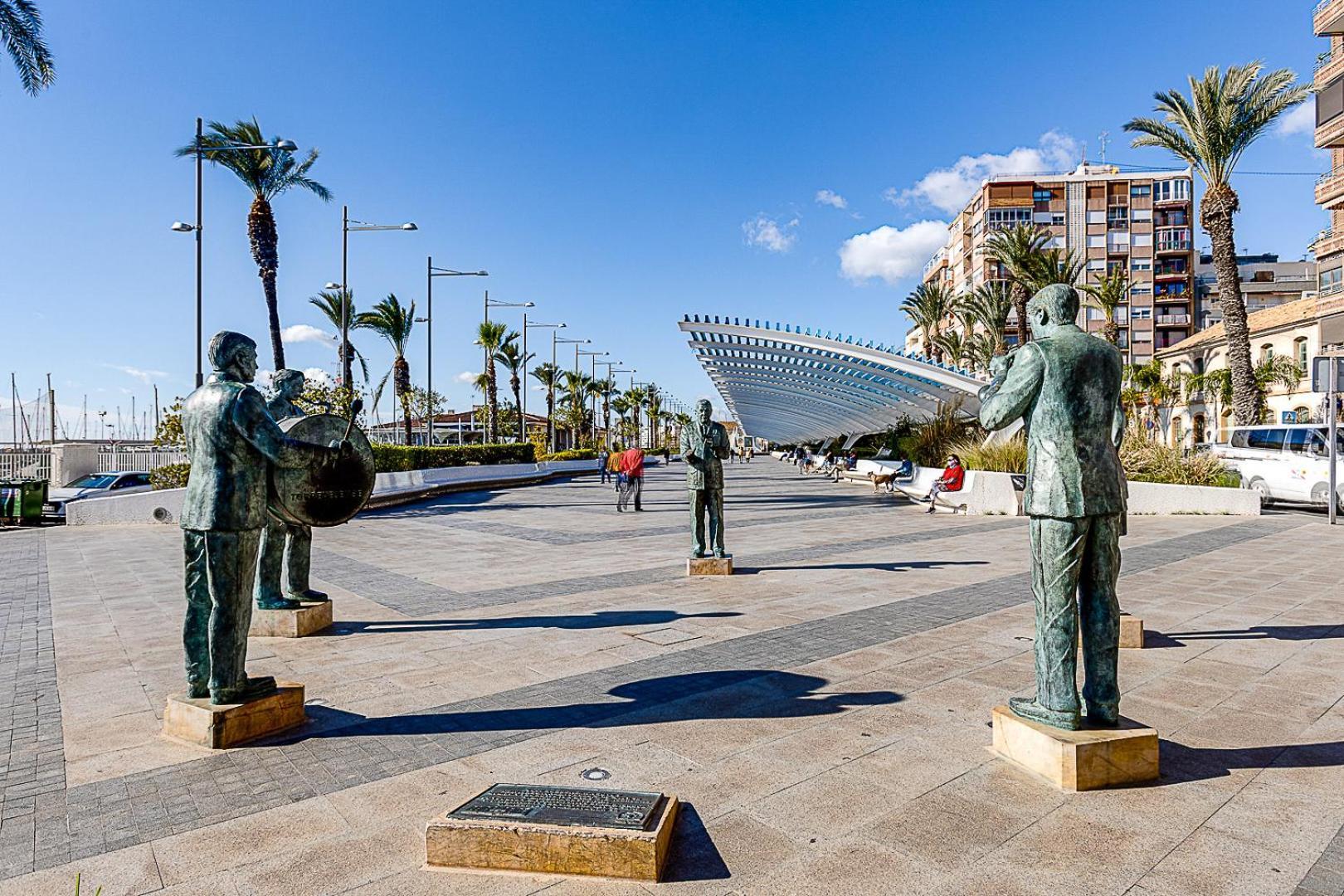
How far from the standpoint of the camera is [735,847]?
2.92 m

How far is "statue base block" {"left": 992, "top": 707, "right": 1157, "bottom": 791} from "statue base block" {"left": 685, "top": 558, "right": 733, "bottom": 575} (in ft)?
18.3

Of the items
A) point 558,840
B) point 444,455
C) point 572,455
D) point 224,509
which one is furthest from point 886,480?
point 572,455

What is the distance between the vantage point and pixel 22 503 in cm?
1689

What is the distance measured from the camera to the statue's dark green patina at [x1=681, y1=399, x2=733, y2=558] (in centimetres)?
899

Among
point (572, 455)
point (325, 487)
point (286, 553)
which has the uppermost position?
point (325, 487)

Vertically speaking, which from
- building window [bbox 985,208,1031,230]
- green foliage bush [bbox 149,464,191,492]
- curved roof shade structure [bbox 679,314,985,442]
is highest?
building window [bbox 985,208,1031,230]

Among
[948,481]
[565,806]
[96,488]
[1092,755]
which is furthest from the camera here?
[96,488]

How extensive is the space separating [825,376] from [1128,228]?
52454 mm

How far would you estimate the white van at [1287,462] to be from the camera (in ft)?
53.7

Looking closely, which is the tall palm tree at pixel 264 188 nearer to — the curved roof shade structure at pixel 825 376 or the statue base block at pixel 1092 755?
the curved roof shade structure at pixel 825 376

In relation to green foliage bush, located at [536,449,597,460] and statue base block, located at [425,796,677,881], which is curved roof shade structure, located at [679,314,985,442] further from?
green foliage bush, located at [536,449,597,460]

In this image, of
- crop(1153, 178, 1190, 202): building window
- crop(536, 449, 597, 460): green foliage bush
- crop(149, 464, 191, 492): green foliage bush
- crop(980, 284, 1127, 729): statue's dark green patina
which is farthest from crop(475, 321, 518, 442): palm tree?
crop(1153, 178, 1190, 202): building window

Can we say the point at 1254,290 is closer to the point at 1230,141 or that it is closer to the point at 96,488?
the point at 1230,141

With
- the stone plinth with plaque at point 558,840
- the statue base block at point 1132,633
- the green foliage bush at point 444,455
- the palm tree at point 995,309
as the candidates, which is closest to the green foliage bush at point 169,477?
the green foliage bush at point 444,455
